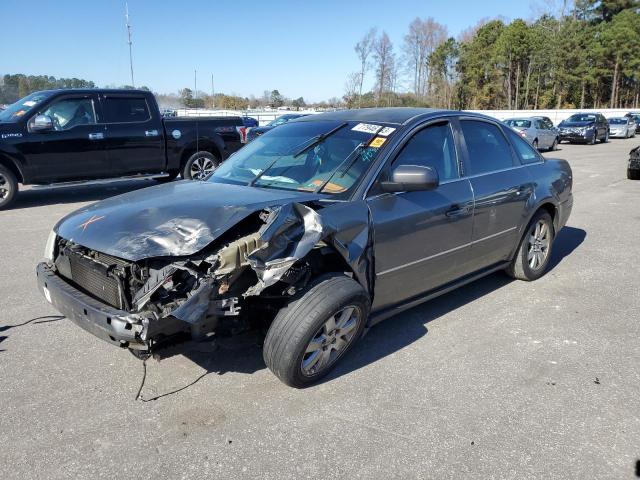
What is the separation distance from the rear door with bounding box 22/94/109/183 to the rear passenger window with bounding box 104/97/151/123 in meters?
0.21

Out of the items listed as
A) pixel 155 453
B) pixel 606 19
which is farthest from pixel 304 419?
pixel 606 19

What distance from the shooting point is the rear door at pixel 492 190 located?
417 centimetres

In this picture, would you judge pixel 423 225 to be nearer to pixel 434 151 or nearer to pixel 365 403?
pixel 434 151

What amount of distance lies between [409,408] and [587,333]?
6.38ft

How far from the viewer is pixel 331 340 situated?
317cm

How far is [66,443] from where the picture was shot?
2.62 meters

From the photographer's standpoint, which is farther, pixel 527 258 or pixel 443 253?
pixel 527 258

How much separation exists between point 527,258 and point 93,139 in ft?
25.7

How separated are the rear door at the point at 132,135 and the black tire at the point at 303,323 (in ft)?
25.3

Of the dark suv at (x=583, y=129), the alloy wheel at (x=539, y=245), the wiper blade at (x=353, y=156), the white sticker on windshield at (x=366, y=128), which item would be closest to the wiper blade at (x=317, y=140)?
the white sticker on windshield at (x=366, y=128)

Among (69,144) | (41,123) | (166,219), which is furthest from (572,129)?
(166,219)

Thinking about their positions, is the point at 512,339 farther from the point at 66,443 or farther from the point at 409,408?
the point at 66,443

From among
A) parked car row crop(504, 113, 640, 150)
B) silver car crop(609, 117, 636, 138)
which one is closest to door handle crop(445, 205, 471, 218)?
parked car row crop(504, 113, 640, 150)

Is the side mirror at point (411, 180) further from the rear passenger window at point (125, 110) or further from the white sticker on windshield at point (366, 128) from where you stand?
the rear passenger window at point (125, 110)
